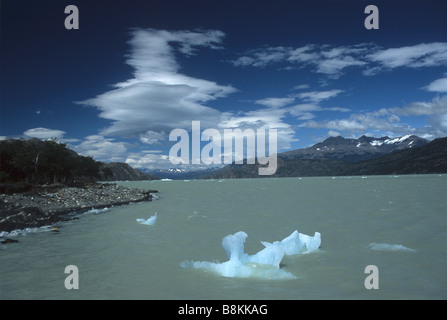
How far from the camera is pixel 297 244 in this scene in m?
12.7

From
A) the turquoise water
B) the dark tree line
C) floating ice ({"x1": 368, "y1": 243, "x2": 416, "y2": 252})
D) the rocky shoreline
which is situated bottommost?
the turquoise water

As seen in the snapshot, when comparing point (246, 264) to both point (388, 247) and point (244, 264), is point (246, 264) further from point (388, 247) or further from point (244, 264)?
point (388, 247)

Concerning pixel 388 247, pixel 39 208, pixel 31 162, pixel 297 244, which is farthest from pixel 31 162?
pixel 388 247

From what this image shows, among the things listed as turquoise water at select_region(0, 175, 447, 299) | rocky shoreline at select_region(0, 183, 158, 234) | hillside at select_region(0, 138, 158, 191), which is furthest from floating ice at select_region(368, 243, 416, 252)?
hillside at select_region(0, 138, 158, 191)

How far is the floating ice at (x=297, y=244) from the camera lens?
12.5 m

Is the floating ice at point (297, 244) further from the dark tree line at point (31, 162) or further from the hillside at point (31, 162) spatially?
the dark tree line at point (31, 162)

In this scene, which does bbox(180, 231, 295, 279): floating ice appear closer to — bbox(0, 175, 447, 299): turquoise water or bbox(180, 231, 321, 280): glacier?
bbox(180, 231, 321, 280): glacier

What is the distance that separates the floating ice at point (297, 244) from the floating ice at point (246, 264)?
1.79 meters

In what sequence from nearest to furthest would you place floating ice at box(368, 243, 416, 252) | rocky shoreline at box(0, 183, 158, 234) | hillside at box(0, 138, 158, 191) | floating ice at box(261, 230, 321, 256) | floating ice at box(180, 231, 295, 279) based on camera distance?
floating ice at box(180, 231, 295, 279)
floating ice at box(261, 230, 321, 256)
floating ice at box(368, 243, 416, 252)
rocky shoreline at box(0, 183, 158, 234)
hillside at box(0, 138, 158, 191)

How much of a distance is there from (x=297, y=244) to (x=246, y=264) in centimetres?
346

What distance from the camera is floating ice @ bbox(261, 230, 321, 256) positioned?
492 inches

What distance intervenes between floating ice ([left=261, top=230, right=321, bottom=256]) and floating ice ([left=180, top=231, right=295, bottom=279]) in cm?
179
